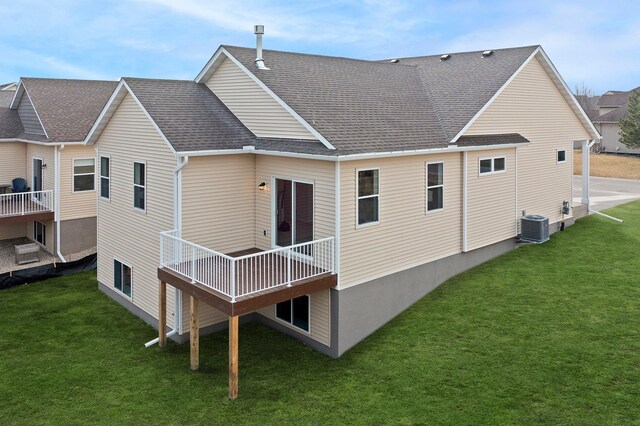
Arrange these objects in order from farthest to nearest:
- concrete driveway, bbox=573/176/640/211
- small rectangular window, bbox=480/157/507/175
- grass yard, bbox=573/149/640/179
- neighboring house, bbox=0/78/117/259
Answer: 1. grass yard, bbox=573/149/640/179
2. concrete driveway, bbox=573/176/640/211
3. neighboring house, bbox=0/78/117/259
4. small rectangular window, bbox=480/157/507/175

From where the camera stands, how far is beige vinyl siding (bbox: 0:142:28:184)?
23422 millimetres

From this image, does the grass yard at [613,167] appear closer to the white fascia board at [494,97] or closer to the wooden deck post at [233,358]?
the white fascia board at [494,97]

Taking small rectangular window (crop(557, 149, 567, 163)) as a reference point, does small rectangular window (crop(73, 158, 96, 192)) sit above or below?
below

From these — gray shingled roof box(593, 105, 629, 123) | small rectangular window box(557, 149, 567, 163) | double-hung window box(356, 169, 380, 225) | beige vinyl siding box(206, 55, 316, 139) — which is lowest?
double-hung window box(356, 169, 380, 225)

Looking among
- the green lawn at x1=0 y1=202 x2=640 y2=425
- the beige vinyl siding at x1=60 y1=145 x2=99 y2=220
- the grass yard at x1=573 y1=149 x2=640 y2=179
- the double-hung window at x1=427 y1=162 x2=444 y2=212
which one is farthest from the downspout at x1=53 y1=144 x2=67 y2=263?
the grass yard at x1=573 y1=149 x2=640 y2=179

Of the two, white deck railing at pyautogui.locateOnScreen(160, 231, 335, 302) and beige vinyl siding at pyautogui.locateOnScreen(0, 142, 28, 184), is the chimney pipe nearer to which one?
white deck railing at pyautogui.locateOnScreen(160, 231, 335, 302)

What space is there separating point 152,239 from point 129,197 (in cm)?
196

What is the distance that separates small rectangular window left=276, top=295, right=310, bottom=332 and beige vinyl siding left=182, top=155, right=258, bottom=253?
2012 mm

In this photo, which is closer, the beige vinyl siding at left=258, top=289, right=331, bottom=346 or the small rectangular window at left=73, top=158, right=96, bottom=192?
the beige vinyl siding at left=258, top=289, right=331, bottom=346

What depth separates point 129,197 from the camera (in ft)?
51.5

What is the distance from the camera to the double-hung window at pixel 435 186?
14422 mm

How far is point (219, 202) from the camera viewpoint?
13.7 metres

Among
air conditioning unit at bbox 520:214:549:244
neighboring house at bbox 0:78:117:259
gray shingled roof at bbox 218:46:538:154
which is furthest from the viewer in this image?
neighboring house at bbox 0:78:117:259

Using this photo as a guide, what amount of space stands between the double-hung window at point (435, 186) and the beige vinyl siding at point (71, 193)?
14046mm
